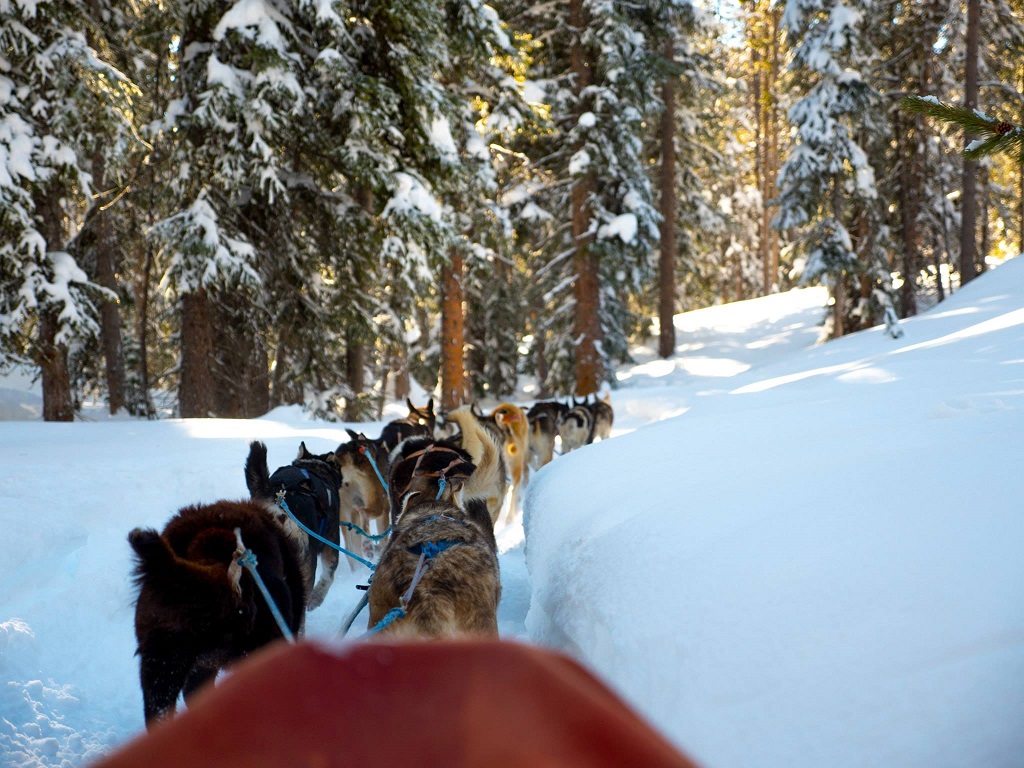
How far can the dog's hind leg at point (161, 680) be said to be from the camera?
2820mm

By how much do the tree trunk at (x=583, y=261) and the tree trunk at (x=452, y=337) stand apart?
3.99 metres

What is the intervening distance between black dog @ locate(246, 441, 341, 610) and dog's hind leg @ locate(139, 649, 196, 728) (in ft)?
5.41

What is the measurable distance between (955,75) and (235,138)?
22.9 m

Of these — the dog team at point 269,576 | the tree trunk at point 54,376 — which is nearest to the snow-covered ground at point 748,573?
the dog team at point 269,576

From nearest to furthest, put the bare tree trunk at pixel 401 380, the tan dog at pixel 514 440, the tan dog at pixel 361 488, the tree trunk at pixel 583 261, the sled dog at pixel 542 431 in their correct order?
the tan dog at pixel 361 488
the tan dog at pixel 514 440
the sled dog at pixel 542 431
the tree trunk at pixel 583 261
the bare tree trunk at pixel 401 380

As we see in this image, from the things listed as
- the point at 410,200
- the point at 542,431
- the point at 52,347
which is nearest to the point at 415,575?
the point at 542,431

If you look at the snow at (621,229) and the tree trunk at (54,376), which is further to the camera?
the snow at (621,229)

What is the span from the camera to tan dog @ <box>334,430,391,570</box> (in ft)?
24.3

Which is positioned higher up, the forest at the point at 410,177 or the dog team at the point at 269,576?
the forest at the point at 410,177

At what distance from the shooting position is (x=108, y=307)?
18141mm

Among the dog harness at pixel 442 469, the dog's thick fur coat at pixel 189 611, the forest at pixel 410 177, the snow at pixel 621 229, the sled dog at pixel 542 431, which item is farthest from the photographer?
the snow at pixel 621 229

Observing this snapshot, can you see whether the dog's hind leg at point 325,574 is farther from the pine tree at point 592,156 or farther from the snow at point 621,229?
the snow at point 621,229

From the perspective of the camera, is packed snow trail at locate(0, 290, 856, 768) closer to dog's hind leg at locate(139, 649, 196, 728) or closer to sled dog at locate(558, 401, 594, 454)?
dog's hind leg at locate(139, 649, 196, 728)

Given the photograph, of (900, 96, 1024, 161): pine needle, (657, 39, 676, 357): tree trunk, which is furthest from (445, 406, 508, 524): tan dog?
(657, 39, 676, 357): tree trunk
